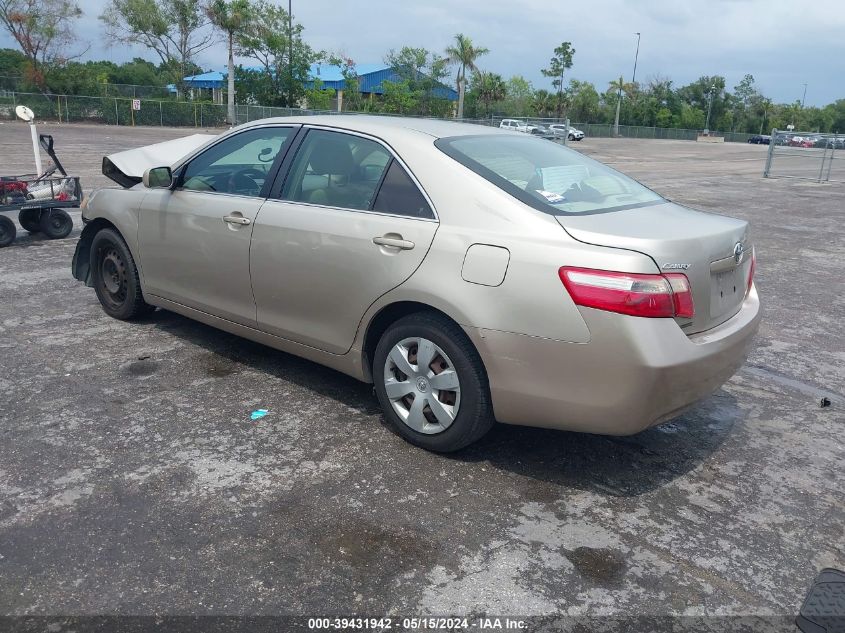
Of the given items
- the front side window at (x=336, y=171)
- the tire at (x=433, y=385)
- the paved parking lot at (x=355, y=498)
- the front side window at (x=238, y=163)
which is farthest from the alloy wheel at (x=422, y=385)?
the front side window at (x=238, y=163)

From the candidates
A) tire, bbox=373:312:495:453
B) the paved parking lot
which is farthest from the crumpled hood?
tire, bbox=373:312:495:453

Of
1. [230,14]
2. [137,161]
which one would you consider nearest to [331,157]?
[137,161]

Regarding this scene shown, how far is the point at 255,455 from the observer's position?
371 centimetres

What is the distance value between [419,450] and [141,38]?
65006mm

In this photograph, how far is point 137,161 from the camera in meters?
6.60

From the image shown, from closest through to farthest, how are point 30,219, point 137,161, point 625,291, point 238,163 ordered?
point 625,291, point 238,163, point 137,161, point 30,219

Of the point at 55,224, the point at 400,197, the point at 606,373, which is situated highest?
the point at 400,197

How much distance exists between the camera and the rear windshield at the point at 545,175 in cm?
365

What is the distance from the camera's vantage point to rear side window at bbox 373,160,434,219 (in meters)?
3.74

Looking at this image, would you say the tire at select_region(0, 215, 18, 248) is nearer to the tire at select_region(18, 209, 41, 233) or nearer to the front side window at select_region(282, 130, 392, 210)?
the tire at select_region(18, 209, 41, 233)

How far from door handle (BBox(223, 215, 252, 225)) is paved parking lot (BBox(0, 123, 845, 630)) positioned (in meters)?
0.99

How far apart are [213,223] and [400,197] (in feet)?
4.61

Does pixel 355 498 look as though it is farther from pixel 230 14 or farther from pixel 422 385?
pixel 230 14

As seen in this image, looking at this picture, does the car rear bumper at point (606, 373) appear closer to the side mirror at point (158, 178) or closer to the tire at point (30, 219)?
the side mirror at point (158, 178)
